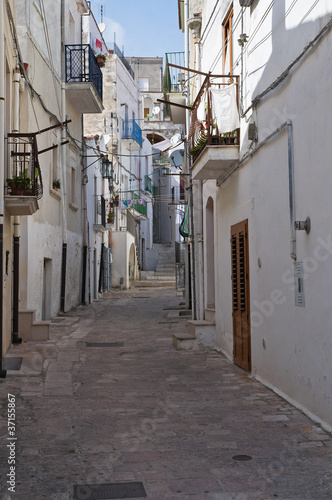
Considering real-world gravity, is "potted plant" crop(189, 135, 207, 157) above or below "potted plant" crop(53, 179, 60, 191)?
below

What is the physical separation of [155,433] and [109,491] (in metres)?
1.71

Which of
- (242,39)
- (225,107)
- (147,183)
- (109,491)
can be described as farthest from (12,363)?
(147,183)

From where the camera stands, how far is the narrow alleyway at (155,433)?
4879mm

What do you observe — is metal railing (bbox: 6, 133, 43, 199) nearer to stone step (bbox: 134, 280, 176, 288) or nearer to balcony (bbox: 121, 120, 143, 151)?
stone step (bbox: 134, 280, 176, 288)

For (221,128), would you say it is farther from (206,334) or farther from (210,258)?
(206,334)

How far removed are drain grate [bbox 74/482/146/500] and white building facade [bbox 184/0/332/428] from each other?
241 centimetres

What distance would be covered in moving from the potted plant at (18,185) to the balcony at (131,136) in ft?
79.4

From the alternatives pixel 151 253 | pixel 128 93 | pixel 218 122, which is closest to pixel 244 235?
pixel 218 122

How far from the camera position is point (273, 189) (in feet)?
27.5

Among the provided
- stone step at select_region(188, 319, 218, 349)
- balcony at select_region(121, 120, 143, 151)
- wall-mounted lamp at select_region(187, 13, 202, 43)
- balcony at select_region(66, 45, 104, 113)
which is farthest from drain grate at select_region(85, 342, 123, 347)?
balcony at select_region(121, 120, 143, 151)

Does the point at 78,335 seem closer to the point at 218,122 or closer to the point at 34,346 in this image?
the point at 34,346

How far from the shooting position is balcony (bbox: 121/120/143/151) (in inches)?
1379

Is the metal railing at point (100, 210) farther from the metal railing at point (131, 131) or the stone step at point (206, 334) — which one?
the stone step at point (206, 334)

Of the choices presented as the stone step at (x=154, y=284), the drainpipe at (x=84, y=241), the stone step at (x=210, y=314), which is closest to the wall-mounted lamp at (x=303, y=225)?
the stone step at (x=210, y=314)
